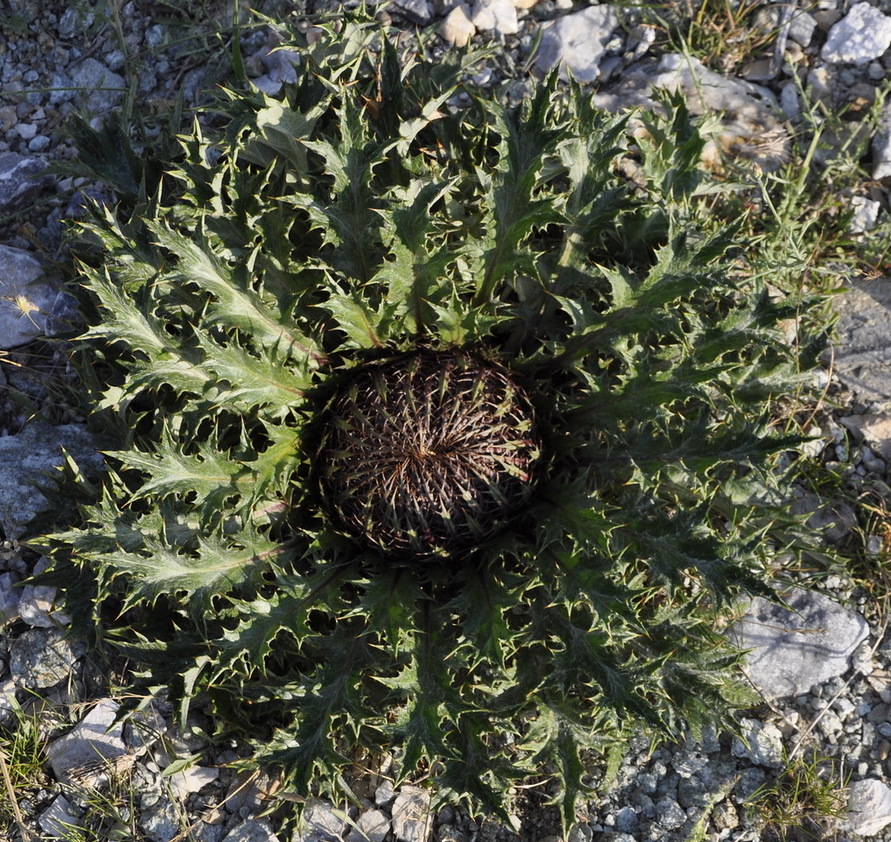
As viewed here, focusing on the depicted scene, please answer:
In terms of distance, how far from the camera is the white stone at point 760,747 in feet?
12.2

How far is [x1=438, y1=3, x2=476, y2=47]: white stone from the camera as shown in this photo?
15.2 ft

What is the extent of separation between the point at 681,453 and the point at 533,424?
568 mm

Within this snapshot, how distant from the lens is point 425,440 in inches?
126

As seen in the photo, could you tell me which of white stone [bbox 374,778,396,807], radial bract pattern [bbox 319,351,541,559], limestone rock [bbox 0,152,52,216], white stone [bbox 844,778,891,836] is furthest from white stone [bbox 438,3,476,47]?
white stone [bbox 844,778,891,836]

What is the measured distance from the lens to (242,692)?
340 cm

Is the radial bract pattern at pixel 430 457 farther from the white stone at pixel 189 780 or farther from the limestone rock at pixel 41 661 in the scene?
the limestone rock at pixel 41 661

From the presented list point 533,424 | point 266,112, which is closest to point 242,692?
point 533,424

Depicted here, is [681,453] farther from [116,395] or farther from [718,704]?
[116,395]

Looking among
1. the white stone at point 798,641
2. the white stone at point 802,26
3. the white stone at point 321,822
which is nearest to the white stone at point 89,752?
the white stone at point 321,822

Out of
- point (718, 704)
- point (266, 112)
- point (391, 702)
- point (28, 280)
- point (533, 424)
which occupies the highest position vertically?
point (266, 112)

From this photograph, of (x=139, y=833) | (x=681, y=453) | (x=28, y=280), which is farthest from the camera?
(x=28, y=280)

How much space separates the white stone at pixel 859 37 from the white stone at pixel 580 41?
3.53 ft

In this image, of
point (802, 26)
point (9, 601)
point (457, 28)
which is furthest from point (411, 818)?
point (802, 26)

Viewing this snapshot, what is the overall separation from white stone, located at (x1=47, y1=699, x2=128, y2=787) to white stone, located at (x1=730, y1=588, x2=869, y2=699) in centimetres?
258
